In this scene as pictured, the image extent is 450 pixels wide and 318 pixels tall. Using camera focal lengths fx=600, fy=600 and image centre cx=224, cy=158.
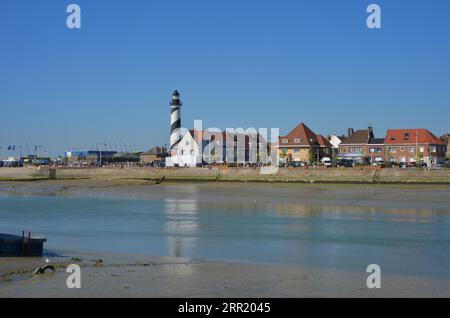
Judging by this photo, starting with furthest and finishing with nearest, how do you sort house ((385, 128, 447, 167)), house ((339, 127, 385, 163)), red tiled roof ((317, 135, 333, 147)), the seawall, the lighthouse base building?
1. red tiled roof ((317, 135, 333, 147))
2. the lighthouse base building
3. house ((339, 127, 385, 163))
4. house ((385, 128, 447, 167))
5. the seawall

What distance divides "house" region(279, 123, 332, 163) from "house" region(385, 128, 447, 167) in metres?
11.4

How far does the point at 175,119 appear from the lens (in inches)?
3740

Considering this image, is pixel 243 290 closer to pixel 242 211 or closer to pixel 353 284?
pixel 353 284

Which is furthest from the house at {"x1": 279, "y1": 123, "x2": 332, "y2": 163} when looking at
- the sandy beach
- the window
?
the sandy beach

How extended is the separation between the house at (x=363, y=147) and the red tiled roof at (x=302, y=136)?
4.83 meters

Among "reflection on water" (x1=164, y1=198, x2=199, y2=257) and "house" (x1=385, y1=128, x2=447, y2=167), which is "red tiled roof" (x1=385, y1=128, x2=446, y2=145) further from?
"reflection on water" (x1=164, y1=198, x2=199, y2=257)

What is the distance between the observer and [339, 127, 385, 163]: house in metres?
90.4

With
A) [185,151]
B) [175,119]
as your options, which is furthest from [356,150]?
[175,119]

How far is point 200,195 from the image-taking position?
4847 centimetres

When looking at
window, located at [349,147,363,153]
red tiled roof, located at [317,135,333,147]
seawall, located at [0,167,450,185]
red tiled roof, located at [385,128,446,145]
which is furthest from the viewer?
red tiled roof, located at [317,135,333,147]

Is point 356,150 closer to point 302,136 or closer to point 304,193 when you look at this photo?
point 302,136

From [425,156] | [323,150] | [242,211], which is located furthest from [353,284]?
[323,150]

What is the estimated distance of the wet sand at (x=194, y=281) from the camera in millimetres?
12664

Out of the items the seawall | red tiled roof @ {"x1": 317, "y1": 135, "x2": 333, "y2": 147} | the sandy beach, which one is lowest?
the sandy beach
